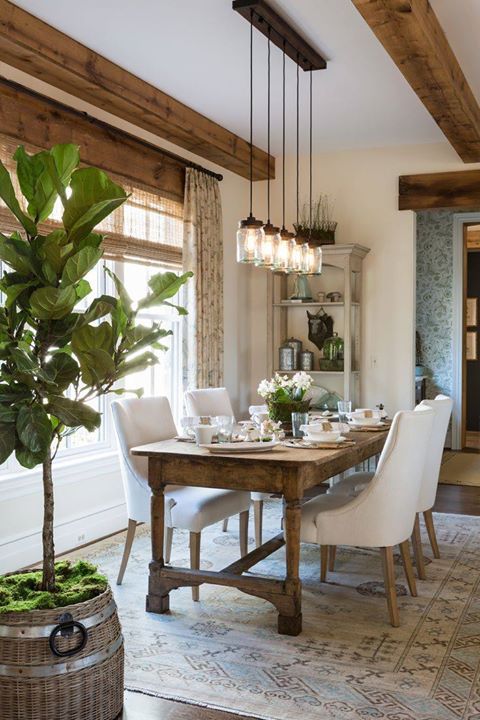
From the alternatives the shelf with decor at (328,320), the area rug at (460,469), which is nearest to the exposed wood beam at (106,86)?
the shelf with decor at (328,320)

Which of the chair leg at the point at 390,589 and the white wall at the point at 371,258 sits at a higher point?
the white wall at the point at 371,258

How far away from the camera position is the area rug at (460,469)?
703 cm

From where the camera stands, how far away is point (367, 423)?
15.0 ft

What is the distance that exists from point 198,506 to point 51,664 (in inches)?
59.4

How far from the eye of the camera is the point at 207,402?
4.99m

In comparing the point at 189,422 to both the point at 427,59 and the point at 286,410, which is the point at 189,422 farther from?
the point at 427,59

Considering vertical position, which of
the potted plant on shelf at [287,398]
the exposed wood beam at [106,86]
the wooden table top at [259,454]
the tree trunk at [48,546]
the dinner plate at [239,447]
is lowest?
the tree trunk at [48,546]

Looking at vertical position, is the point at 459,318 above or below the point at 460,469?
above

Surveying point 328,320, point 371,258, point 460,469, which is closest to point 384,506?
point 328,320

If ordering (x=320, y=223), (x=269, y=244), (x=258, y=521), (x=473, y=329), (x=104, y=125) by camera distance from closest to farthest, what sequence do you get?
1. (x=269, y=244)
2. (x=258, y=521)
3. (x=104, y=125)
4. (x=320, y=223)
5. (x=473, y=329)

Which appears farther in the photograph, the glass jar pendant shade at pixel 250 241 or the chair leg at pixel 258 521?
the chair leg at pixel 258 521

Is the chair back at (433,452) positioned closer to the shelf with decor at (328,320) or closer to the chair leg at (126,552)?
the chair leg at (126,552)

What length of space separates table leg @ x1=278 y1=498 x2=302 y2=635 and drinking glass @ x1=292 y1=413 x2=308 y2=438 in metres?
0.71

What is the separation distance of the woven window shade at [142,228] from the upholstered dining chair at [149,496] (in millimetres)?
1194
